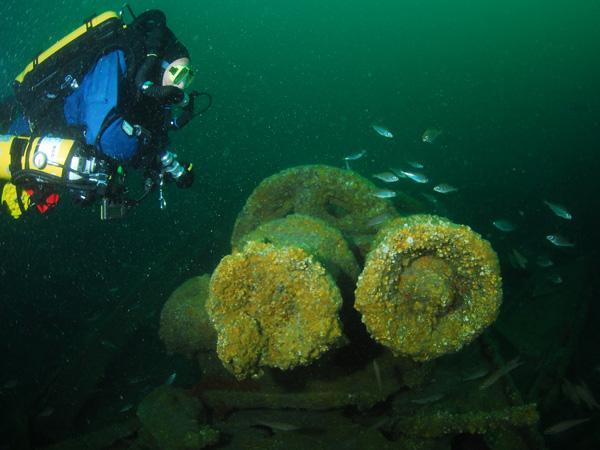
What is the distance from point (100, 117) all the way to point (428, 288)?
12.9 ft

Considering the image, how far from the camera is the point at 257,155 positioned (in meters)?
52.3

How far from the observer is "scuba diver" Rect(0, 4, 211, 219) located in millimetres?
4336

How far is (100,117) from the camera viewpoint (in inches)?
170

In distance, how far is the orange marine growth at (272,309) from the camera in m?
2.38

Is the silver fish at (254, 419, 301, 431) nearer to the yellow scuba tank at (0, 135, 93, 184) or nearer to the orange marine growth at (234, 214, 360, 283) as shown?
the orange marine growth at (234, 214, 360, 283)

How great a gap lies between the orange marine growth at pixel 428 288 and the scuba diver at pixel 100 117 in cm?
341

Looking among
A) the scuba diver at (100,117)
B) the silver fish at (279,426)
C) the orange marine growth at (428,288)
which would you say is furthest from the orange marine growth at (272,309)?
the scuba diver at (100,117)

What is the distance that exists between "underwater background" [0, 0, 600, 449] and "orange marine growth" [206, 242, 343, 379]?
3.72 metres

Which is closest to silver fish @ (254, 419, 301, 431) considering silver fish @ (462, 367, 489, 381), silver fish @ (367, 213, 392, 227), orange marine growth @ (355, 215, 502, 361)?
orange marine growth @ (355, 215, 502, 361)

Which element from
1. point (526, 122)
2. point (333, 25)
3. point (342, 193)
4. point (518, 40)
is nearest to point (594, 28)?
point (518, 40)

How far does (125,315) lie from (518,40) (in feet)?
511

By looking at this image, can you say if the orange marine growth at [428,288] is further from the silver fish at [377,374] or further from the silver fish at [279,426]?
the silver fish at [279,426]

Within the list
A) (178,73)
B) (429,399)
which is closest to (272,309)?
(429,399)

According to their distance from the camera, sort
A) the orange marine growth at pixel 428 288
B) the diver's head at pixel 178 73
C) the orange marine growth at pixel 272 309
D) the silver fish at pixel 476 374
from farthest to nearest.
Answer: the diver's head at pixel 178 73 < the silver fish at pixel 476 374 < the orange marine growth at pixel 428 288 < the orange marine growth at pixel 272 309
